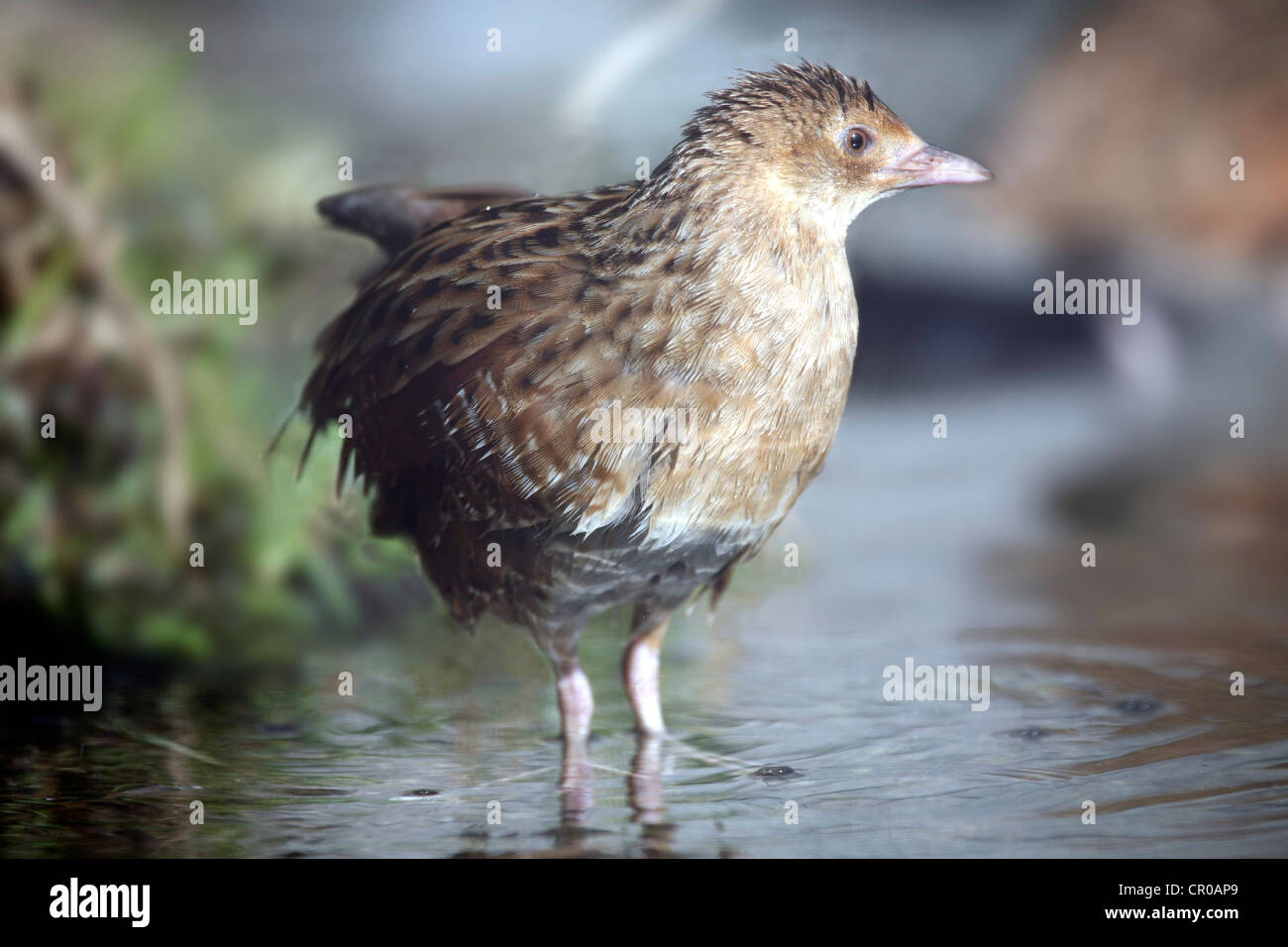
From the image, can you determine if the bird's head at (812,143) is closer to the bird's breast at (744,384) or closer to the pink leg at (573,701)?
the bird's breast at (744,384)

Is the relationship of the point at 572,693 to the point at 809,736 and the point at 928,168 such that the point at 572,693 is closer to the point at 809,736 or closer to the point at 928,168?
the point at 809,736

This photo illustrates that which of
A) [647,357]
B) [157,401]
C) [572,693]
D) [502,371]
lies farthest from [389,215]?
[157,401]

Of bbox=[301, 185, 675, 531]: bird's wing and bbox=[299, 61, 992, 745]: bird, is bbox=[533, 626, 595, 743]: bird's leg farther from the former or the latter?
bbox=[301, 185, 675, 531]: bird's wing

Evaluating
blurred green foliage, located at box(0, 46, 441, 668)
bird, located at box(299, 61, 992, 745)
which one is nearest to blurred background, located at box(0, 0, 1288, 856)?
blurred green foliage, located at box(0, 46, 441, 668)

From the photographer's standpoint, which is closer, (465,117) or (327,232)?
(327,232)

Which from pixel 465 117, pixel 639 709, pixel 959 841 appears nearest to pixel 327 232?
pixel 465 117

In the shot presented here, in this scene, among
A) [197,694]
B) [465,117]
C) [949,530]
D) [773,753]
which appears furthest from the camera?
[949,530]
